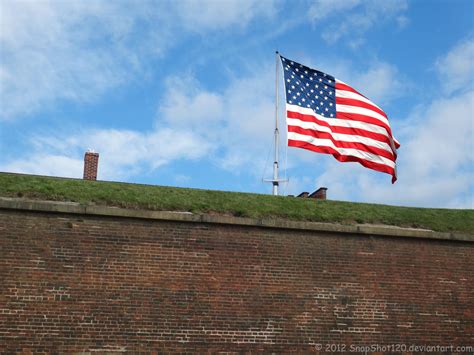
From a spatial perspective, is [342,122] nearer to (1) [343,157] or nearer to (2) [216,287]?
(1) [343,157]

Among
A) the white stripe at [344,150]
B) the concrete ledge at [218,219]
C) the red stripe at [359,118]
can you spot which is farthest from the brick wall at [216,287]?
the red stripe at [359,118]

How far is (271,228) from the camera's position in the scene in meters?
10.8

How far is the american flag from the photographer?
11828mm

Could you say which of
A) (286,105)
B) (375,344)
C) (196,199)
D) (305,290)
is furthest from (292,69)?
(375,344)

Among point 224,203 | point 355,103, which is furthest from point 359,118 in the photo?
point 224,203

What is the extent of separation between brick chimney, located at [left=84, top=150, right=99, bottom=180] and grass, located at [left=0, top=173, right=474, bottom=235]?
5806mm

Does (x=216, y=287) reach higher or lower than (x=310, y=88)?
lower

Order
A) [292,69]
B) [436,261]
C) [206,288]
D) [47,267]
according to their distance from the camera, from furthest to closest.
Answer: [292,69], [436,261], [206,288], [47,267]

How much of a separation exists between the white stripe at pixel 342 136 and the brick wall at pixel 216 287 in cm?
213

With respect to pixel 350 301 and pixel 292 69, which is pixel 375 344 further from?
pixel 292 69

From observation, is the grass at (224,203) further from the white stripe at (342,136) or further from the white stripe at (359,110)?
the white stripe at (359,110)

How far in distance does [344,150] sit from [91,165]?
28.9 ft

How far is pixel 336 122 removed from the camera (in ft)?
39.6

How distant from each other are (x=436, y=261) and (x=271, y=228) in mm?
3760
